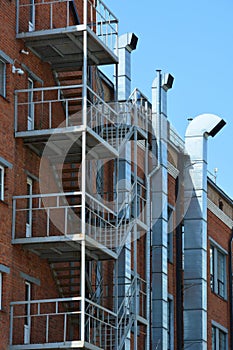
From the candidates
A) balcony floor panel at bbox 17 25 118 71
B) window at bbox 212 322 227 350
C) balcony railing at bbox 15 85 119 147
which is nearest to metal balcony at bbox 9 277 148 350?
balcony railing at bbox 15 85 119 147

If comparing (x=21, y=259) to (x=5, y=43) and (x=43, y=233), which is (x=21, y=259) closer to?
(x=43, y=233)

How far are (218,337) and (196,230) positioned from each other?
614cm

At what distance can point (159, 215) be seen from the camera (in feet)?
145

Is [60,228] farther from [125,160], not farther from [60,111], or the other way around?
[125,160]

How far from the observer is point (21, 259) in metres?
33.0

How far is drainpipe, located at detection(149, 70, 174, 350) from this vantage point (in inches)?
1694

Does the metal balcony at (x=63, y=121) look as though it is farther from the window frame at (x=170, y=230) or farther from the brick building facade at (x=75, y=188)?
the window frame at (x=170, y=230)

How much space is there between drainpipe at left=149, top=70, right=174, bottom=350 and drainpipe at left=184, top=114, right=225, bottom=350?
311cm

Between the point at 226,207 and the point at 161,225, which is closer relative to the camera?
the point at 161,225

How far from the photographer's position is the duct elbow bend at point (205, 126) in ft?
158

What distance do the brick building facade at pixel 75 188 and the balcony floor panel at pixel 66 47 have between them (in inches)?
1.6

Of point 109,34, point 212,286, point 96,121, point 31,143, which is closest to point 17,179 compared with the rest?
point 31,143

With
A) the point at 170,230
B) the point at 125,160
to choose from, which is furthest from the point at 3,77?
the point at 170,230

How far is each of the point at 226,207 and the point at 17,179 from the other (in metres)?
23.0
